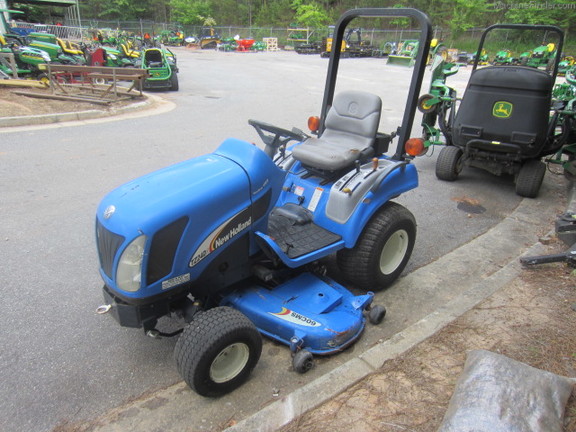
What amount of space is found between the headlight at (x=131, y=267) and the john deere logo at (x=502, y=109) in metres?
4.81

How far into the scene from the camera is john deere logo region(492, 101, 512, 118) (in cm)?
522

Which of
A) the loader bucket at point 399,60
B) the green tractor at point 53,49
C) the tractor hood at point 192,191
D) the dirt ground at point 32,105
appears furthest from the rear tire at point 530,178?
the loader bucket at point 399,60

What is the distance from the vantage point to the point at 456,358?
8.25ft

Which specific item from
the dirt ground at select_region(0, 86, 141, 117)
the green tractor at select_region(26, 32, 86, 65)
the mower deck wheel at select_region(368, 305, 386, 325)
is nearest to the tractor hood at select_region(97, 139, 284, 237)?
the mower deck wheel at select_region(368, 305, 386, 325)

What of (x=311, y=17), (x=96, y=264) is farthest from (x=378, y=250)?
(x=311, y=17)

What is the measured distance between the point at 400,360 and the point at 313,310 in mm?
573

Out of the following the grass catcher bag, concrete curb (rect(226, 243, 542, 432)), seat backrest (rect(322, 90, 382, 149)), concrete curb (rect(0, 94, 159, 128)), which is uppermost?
seat backrest (rect(322, 90, 382, 149))

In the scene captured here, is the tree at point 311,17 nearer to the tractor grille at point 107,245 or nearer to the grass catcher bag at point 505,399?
the tractor grille at point 107,245

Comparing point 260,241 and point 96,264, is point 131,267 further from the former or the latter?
point 96,264

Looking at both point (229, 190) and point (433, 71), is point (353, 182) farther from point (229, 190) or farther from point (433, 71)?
point (433, 71)

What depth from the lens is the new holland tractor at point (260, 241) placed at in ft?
6.95

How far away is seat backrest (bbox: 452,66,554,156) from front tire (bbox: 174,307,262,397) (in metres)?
4.37

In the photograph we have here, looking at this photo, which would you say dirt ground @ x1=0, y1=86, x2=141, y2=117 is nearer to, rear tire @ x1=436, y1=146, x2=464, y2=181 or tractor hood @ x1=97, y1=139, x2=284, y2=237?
rear tire @ x1=436, y1=146, x2=464, y2=181

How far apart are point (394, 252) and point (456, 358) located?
3.48ft
